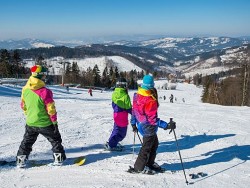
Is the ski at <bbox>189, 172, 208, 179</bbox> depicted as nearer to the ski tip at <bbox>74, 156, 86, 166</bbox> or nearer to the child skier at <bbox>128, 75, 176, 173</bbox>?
the child skier at <bbox>128, 75, 176, 173</bbox>

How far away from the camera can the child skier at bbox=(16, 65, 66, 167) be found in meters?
6.11

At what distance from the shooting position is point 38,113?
244 inches

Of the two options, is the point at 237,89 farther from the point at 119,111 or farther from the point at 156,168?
the point at 156,168

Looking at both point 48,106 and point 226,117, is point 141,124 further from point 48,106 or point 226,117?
point 226,117

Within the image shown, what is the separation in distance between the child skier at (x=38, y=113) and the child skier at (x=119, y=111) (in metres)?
1.83

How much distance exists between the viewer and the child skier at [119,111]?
7.91 metres

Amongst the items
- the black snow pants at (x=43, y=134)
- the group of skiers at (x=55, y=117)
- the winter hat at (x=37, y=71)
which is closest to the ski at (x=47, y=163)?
the group of skiers at (x=55, y=117)

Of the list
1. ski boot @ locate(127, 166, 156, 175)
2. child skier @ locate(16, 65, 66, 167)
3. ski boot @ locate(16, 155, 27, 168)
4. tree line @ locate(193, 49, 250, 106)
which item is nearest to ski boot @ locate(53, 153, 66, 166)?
child skier @ locate(16, 65, 66, 167)

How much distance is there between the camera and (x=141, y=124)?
6.32m

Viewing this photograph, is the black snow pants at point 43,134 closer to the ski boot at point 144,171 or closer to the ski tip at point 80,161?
the ski tip at point 80,161

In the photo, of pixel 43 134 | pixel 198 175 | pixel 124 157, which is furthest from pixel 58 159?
pixel 198 175

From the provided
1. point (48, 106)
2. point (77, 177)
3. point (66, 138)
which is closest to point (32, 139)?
point (48, 106)

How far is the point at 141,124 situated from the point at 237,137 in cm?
556

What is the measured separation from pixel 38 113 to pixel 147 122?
217 centimetres
